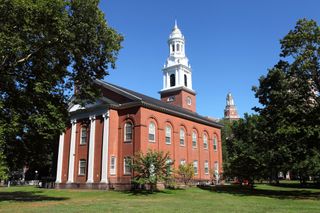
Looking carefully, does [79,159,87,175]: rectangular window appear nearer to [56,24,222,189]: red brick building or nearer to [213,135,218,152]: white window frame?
[56,24,222,189]: red brick building

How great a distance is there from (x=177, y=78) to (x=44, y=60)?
1241 inches

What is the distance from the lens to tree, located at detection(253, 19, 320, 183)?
25750mm

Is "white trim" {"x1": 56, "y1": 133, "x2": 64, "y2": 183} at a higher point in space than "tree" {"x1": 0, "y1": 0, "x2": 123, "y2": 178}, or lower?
lower

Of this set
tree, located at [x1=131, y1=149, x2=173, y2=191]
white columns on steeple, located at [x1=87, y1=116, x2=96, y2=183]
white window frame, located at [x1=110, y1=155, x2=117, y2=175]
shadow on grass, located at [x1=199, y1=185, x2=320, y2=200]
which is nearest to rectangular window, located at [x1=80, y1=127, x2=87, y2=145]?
→ white columns on steeple, located at [x1=87, y1=116, x2=96, y2=183]

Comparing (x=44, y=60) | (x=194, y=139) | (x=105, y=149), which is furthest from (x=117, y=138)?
(x=44, y=60)

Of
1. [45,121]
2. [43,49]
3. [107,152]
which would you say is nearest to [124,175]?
[107,152]

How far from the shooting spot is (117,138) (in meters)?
33.8

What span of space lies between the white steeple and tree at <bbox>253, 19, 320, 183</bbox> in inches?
963

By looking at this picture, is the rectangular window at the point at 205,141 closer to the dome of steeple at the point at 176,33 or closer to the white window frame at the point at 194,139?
the white window frame at the point at 194,139

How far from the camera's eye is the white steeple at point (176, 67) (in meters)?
51.5

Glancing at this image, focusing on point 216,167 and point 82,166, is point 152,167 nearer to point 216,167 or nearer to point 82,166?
point 82,166

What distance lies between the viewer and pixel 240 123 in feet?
144

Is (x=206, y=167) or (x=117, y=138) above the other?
(x=117, y=138)

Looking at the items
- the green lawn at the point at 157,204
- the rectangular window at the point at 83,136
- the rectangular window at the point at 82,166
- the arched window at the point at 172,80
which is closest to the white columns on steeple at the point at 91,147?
the rectangular window at the point at 82,166
